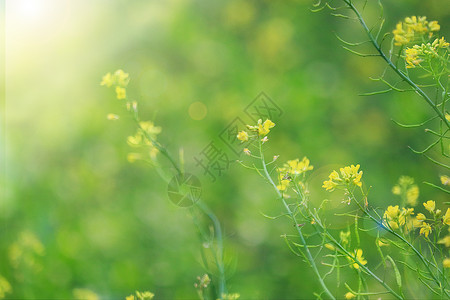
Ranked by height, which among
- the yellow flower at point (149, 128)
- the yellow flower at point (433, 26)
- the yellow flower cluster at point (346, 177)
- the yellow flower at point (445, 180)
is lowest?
the yellow flower at point (445, 180)

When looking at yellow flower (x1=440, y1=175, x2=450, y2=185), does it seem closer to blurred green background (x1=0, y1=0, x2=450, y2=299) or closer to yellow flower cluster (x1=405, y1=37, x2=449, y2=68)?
yellow flower cluster (x1=405, y1=37, x2=449, y2=68)

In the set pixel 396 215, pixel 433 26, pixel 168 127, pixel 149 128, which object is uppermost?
pixel 433 26

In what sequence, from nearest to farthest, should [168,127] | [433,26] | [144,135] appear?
[433,26], [144,135], [168,127]

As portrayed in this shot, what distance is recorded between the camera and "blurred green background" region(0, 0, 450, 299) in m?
1.85

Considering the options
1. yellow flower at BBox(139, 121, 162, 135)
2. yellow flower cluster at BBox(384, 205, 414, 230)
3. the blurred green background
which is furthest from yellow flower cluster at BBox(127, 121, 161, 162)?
the blurred green background

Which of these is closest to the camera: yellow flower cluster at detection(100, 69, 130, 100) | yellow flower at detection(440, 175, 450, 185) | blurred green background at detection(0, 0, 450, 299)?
yellow flower at detection(440, 175, 450, 185)

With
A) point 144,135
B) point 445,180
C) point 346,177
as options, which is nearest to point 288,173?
point 346,177

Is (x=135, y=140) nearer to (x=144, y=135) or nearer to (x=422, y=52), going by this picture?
(x=144, y=135)

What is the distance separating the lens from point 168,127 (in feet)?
7.38

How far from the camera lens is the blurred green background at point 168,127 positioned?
1.85 m

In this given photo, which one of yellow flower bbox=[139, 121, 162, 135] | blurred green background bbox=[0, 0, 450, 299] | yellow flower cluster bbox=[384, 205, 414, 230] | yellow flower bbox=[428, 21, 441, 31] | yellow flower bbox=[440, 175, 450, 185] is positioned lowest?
blurred green background bbox=[0, 0, 450, 299]

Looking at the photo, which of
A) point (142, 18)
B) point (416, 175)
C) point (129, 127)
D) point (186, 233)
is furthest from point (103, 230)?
point (416, 175)

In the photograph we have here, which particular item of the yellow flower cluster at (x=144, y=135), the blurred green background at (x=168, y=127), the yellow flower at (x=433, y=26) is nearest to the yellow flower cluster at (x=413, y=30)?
the yellow flower at (x=433, y=26)

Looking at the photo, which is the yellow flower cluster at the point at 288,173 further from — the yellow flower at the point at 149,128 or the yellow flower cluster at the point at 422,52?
the yellow flower at the point at 149,128
